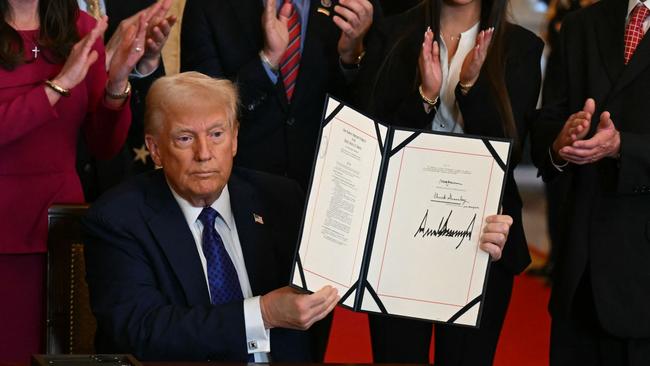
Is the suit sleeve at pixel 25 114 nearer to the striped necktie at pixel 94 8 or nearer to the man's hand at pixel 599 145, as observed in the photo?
the striped necktie at pixel 94 8

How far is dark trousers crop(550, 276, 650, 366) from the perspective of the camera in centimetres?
344

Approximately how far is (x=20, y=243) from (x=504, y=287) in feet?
4.89

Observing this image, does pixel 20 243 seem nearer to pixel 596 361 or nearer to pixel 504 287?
pixel 504 287

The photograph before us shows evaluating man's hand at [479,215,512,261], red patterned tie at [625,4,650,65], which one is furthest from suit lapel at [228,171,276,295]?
red patterned tie at [625,4,650,65]

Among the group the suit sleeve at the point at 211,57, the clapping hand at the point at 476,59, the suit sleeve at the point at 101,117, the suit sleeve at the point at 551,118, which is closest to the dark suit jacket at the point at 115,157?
the suit sleeve at the point at 211,57

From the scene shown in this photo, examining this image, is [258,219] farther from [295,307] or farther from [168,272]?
[295,307]

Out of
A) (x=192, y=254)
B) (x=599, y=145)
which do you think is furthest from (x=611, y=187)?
(x=192, y=254)

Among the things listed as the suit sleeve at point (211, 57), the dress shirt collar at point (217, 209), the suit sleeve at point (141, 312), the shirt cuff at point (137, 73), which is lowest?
the suit sleeve at point (141, 312)

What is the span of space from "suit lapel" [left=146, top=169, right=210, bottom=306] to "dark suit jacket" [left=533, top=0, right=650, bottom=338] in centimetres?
115

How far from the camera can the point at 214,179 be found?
3.01 m

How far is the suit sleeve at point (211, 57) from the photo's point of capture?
3.90 metres

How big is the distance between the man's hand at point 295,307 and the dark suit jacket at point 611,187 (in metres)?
1.00
